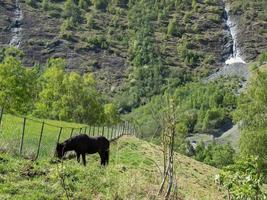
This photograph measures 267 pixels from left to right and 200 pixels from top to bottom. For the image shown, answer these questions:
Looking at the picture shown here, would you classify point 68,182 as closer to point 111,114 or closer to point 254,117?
point 254,117

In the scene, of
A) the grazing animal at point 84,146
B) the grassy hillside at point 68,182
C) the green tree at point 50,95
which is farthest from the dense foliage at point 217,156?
the grassy hillside at point 68,182

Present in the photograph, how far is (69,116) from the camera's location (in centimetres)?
8688

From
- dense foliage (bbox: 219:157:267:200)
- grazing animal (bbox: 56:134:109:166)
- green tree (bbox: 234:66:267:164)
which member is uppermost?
dense foliage (bbox: 219:157:267:200)

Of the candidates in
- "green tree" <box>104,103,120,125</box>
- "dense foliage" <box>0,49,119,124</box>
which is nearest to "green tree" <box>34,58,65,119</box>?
"dense foliage" <box>0,49,119,124</box>

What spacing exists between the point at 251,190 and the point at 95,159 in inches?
740

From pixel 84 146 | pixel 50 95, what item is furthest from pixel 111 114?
pixel 84 146

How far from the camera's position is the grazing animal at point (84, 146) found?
904 inches

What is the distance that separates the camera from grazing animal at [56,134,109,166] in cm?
2295

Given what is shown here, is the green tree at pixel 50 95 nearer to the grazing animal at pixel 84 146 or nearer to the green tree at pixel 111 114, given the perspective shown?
the green tree at pixel 111 114

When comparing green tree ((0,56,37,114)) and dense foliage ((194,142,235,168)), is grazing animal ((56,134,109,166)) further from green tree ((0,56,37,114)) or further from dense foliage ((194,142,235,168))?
dense foliage ((194,142,235,168))

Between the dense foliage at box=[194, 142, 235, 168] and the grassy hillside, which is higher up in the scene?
the grassy hillside

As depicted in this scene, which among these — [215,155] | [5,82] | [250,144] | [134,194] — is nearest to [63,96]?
[5,82]

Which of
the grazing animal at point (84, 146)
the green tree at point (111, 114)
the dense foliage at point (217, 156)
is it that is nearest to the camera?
the grazing animal at point (84, 146)

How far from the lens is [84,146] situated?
23.8 meters
